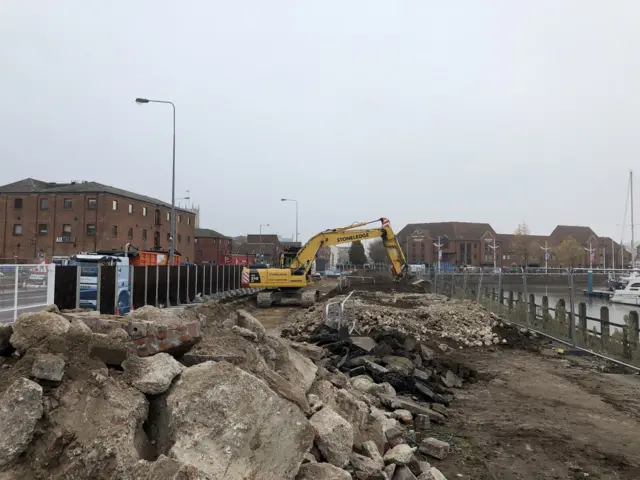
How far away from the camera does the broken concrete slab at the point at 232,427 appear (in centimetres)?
329

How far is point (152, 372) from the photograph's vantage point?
3.77 m

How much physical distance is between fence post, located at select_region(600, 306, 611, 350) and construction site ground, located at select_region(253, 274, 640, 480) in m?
0.54

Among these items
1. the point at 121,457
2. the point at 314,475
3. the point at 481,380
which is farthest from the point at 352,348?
the point at 121,457

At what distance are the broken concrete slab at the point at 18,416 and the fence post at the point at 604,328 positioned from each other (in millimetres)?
12259

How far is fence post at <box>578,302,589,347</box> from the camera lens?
1258 centimetres

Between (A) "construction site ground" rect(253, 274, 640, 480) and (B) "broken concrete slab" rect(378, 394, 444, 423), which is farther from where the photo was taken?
(B) "broken concrete slab" rect(378, 394, 444, 423)

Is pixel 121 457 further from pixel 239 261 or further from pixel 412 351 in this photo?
pixel 239 261

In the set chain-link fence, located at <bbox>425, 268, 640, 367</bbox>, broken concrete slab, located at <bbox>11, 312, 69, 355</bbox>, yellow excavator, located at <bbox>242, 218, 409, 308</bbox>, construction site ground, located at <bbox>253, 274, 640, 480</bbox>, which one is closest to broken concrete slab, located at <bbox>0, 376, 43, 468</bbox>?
broken concrete slab, located at <bbox>11, 312, 69, 355</bbox>

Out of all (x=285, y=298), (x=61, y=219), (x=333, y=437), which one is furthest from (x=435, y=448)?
(x=61, y=219)

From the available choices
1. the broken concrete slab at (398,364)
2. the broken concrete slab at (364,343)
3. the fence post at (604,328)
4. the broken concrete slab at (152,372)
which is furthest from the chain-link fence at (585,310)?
the broken concrete slab at (152,372)

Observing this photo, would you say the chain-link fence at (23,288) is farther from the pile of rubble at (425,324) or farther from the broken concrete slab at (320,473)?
the broken concrete slab at (320,473)

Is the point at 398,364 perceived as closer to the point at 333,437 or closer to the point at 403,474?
the point at 403,474

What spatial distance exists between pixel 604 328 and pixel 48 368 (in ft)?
40.6

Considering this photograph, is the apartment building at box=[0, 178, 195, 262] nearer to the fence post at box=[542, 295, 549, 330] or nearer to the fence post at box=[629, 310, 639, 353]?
the fence post at box=[542, 295, 549, 330]
